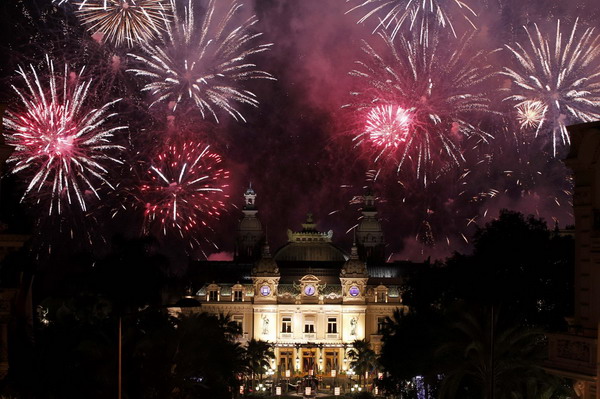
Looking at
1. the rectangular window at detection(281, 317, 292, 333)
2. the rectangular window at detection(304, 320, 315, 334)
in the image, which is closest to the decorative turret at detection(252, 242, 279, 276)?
the rectangular window at detection(281, 317, 292, 333)

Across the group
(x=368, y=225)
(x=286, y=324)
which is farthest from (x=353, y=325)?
(x=368, y=225)

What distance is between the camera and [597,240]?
151 feet

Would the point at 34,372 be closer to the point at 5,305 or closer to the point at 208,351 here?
the point at 5,305

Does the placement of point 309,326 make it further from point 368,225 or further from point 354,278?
point 368,225

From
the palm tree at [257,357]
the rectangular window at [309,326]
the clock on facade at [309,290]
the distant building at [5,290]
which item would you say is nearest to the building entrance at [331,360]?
the rectangular window at [309,326]

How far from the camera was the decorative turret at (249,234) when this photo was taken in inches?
7653

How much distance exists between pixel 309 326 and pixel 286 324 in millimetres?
3106

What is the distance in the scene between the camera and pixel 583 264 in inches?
1868

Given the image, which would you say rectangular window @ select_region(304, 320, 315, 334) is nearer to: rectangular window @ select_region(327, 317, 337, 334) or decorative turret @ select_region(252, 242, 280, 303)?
rectangular window @ select_region(327, 317, 337, 334)

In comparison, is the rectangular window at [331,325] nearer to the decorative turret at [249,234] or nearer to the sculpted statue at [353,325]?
the sculpted statue at [353,325]

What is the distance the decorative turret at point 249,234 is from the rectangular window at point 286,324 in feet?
56.5

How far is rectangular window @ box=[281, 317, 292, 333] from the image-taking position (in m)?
178

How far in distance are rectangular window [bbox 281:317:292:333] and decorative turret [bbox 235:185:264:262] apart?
17210 mm

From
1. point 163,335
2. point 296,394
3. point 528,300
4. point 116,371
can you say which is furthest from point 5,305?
point 296,394
